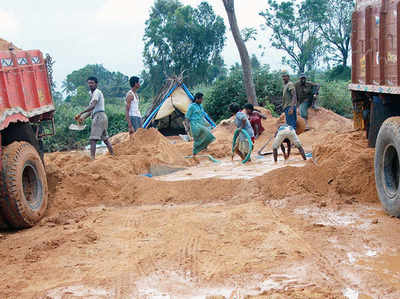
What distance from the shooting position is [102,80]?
48344mm

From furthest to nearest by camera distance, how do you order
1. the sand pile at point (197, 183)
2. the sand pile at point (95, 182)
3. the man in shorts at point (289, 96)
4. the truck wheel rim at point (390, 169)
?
the man in shorts at point (289, 96)
the sand pile at point (95, 182)
the sand pile at point (197, 183)
the truck wheel rim at point (390, 169)

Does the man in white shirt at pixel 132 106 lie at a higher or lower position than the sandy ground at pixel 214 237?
higher

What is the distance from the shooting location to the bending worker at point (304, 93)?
1377cm

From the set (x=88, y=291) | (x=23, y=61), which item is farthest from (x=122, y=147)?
(x=88, y=291)

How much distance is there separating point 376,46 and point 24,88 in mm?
4556

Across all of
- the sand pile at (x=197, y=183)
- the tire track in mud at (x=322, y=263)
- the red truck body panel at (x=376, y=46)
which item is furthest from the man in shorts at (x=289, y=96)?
the tire track in mud at (x=322, y=263)

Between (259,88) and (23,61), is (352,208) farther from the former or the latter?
(259,88)

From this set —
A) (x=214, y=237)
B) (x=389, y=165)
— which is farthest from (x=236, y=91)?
(x=214, y=237)

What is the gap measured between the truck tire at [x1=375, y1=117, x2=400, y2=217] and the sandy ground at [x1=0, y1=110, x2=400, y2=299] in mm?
192

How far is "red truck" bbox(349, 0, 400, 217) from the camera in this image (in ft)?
16.1

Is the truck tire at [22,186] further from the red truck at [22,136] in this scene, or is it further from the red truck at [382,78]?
the red truck at [382,78]

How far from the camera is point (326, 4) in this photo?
1452 inches

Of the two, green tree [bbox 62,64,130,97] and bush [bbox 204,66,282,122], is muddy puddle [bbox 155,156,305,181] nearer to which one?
bush [bbox 204,66,282,122]

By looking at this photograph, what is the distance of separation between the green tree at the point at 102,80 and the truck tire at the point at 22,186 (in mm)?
37184
